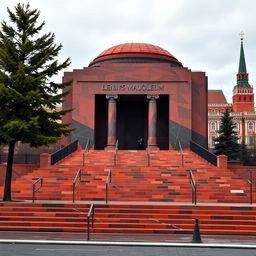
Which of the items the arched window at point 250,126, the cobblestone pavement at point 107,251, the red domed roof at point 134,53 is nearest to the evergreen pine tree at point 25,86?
the cobblestone pavement at point 107,251

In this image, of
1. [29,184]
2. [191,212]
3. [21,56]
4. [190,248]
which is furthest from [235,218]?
[21,56]

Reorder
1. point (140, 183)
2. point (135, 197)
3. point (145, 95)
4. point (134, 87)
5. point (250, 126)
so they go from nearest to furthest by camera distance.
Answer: point (135, 197) → point (140, 183) → point (134, 87) → point (145, 95) → point (250, 126)

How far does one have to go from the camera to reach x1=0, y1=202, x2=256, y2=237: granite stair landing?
12906 mm

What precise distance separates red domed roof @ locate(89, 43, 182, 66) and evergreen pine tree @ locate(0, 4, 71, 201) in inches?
642

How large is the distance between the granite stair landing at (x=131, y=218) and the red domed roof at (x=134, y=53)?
21.5m

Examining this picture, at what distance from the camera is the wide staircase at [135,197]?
13.2 metres

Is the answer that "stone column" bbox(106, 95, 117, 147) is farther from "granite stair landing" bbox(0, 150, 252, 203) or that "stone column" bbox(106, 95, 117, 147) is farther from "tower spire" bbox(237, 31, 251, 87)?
"tower spire" bbox(237, 31, 251, 87)

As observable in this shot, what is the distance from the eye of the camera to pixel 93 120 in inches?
1203

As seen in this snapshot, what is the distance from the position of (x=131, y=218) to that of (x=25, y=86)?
7.77m

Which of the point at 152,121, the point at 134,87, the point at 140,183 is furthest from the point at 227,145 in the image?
the point at 140,183

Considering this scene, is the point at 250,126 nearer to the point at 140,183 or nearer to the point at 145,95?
the point at 145,95

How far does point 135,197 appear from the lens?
57.2 ft

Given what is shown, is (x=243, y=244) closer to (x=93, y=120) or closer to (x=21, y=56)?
(x=21, y=56)

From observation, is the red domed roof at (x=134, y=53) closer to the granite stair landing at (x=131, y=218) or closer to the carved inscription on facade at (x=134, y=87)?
the carved inscription on facade at (x=134, y=87)
